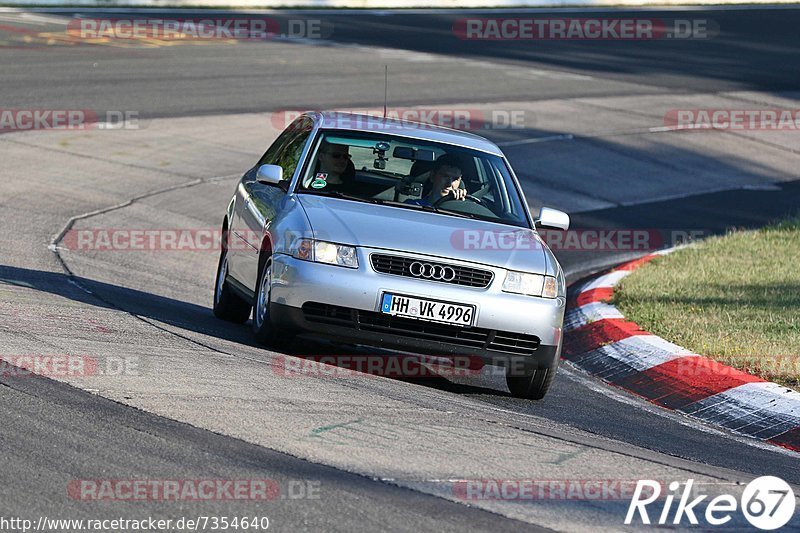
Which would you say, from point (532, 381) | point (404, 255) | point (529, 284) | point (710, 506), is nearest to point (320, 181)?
point (404, 255)

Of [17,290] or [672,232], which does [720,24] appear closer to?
[672,232]

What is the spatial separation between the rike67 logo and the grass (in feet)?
9.62

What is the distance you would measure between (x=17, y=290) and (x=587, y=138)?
530 inches

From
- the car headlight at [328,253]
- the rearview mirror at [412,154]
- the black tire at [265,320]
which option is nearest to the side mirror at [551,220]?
the rearview mirror at [412,154]

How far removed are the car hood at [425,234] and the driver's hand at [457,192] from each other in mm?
346

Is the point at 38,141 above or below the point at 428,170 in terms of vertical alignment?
below

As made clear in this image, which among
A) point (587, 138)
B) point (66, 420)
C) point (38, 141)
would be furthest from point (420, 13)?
point (66, 420)

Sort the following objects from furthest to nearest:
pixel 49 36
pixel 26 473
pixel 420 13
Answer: pixel 420 13 → pixel 49 36 → pixel 26 473

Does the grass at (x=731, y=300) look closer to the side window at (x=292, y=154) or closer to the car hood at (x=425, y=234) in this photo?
the car hood at (x=425, y=234)

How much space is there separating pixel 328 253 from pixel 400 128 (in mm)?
1911

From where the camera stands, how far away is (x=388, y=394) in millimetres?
7289

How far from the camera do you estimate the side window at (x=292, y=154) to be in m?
9.21

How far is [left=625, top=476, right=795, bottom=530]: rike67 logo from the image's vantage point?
18.0 ft

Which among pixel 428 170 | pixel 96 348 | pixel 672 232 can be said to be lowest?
pixel 672 232
